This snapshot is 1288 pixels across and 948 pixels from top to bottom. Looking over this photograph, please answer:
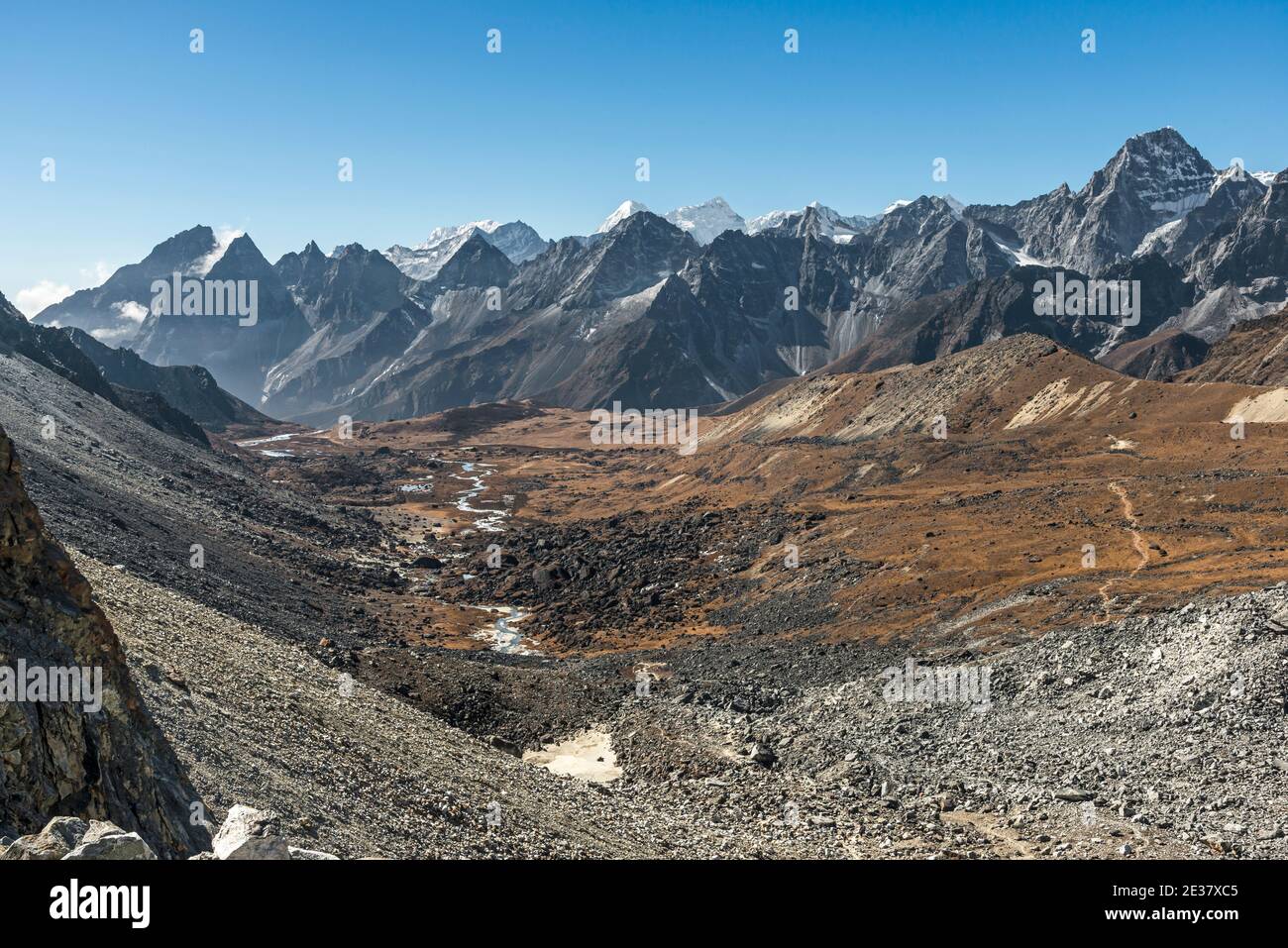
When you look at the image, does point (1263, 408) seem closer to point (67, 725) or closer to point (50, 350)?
point (67, 725)

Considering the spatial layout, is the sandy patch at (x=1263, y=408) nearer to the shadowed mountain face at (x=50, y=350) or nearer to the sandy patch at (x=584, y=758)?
the sandy patch at (x=584, y=758)

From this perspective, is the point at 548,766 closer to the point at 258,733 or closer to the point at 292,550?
the point at 258,733

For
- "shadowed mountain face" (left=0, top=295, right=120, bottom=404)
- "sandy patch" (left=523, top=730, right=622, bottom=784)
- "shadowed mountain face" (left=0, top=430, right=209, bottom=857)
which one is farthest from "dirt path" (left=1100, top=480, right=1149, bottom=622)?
"shadowed mountain face" (left=0, top=295, right=120, bottom=404)

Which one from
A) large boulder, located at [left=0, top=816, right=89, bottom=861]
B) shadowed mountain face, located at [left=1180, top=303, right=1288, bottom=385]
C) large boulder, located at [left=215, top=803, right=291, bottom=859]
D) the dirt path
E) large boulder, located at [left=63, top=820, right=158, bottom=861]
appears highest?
shadowed mountain face, located at [left=1180, top=303, right=1288, bottom=385]

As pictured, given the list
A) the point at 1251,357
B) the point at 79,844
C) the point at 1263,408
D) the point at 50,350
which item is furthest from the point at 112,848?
the point at 1251,357

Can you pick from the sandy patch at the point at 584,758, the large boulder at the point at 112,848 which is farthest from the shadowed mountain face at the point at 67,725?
the sandy patch at the point at 584,758

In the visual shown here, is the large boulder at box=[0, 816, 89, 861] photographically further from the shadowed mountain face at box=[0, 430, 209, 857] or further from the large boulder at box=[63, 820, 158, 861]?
the shadowed mountain face at box=[0, 430, 209, 857]
